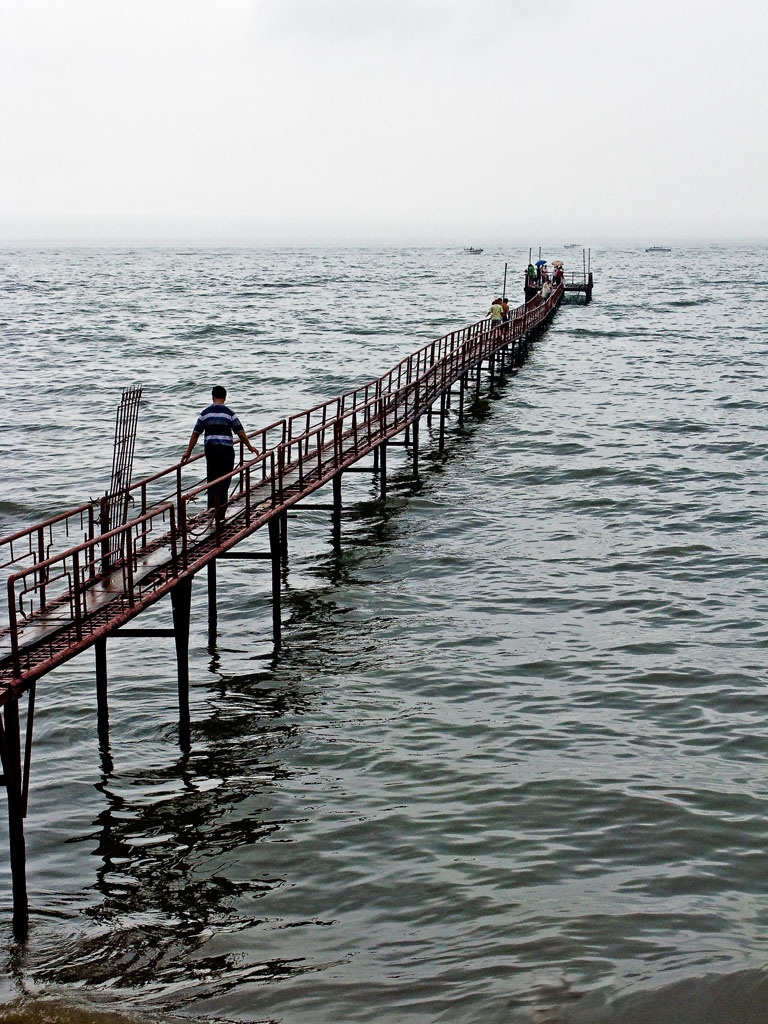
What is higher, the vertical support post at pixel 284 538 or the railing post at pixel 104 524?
the railing post at pixel 104 524

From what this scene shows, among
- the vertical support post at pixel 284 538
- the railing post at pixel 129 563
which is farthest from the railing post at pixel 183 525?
the vertical support post at pixel 284 538

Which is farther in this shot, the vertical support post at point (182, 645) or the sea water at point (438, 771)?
the vertical support post at point (182, 645)

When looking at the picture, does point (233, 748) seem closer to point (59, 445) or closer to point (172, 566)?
point (172, 566)

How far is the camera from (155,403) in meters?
44.3

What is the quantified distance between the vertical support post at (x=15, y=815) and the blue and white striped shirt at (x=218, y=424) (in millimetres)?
6774

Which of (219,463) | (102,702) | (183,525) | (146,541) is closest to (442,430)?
(219,463)

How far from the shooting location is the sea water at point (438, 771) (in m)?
10.2

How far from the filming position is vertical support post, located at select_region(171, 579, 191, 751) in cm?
1477

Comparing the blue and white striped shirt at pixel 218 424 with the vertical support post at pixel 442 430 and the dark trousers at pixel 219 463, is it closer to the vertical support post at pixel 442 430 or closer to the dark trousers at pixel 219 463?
the dark trousers at pixel 219 463

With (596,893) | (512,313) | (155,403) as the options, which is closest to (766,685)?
(596,893)

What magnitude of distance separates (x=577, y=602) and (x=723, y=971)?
34.4 feet

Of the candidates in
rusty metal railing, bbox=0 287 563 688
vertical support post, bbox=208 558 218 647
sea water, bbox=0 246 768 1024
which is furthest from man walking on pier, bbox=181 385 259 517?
sea water, bbox=0 246 768 1024

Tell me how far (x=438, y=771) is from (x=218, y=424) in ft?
20.6

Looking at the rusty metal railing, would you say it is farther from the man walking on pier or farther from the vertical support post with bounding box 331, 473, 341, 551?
the vertical support post with bounding box 331, 473, 341, 551
